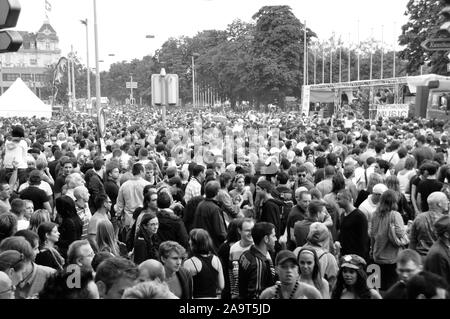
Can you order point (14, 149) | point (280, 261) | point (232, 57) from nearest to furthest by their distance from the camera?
point (280, 261)
point (14, 149)
point (232, 57)

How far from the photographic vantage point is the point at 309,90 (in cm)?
4709

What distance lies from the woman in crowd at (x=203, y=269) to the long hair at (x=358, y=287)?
4.28ft

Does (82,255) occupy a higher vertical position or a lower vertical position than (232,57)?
lower

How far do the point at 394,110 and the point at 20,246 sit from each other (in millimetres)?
29137

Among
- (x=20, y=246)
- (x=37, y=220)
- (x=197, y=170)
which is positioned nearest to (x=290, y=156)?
(x=197, y=170)

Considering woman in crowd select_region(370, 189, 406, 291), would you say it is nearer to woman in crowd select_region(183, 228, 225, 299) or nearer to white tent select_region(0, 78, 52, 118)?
woman in crowd select_region(183, 228, 225, 299)

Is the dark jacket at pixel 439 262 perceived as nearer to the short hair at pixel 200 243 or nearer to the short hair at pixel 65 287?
the short hair at pixel 200 243

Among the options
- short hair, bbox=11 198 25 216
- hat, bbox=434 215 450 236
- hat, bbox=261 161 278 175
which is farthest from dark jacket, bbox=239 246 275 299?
hat, bbox=261 161 278 175

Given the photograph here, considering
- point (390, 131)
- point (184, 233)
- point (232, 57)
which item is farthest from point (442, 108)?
point (232, 57)

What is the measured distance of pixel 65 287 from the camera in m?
5.15

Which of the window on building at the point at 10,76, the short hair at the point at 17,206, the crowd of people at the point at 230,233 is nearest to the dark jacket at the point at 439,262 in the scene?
the crowd of people at the point at 230,233

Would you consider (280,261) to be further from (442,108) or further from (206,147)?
(442,108)

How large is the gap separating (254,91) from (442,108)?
45074 millimetres

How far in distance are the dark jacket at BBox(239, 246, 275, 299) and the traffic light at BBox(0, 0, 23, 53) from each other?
269 cm
